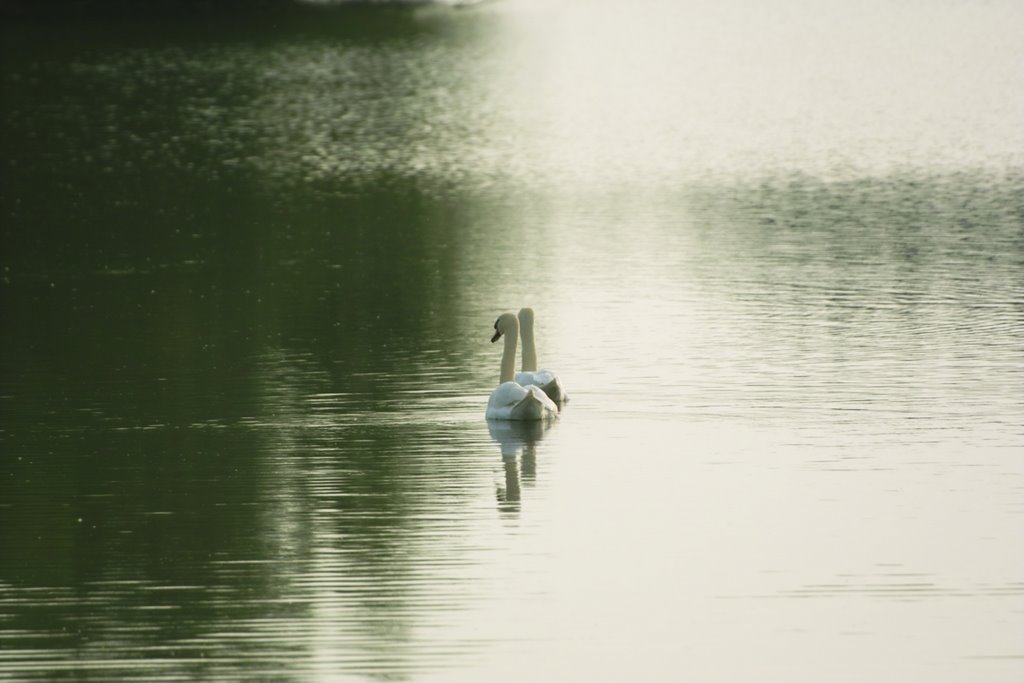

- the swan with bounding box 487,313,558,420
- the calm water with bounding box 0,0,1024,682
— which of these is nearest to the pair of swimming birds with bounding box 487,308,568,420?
the swan with bounding box 487,313,558,420

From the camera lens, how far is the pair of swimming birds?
1603 cm

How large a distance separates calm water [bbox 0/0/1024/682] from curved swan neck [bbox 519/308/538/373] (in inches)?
25.0

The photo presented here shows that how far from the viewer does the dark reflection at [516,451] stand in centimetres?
1380

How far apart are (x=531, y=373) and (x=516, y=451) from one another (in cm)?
182

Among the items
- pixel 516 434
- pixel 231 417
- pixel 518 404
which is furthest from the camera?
pixel 231 417

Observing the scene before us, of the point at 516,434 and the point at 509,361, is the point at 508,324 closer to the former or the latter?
the point at 509,361

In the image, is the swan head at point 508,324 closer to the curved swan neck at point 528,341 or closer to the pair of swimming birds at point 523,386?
the pair of swimming birds at point 523,386

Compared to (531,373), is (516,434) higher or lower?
lower

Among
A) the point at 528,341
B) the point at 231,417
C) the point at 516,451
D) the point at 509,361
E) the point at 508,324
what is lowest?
the point at 516,451

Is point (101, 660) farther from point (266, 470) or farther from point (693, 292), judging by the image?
point (693, 292)

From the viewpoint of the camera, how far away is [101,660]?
34.3ft

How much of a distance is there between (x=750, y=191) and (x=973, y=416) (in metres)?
17.7

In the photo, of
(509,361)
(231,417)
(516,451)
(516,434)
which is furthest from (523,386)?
(231,417)

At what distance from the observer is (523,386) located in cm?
1684
